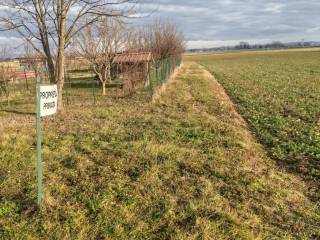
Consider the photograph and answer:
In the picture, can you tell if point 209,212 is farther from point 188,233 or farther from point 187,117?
point 187,117

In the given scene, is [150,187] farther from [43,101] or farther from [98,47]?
[98,47]

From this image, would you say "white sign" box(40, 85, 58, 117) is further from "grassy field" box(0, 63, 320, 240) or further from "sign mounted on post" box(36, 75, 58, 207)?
"grassy field" box(0, 63, 320, 240)

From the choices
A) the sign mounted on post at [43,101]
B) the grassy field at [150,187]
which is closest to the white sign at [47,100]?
the sign mounted on post at [43,101]

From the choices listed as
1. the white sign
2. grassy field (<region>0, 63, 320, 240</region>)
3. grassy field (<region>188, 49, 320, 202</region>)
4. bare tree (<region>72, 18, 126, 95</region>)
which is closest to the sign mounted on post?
the white sign

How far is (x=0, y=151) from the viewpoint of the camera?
6820 millimetres

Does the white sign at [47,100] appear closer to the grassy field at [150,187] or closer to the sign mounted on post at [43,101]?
the sign mounted on post at [43,101]

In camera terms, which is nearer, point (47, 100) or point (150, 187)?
point (47, 100)

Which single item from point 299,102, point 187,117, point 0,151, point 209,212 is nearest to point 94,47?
point 187,117

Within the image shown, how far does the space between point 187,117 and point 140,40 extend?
28.1m

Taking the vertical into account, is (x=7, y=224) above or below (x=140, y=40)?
below

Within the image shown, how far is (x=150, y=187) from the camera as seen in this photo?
5180mm

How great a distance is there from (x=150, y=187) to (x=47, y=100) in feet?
7.14

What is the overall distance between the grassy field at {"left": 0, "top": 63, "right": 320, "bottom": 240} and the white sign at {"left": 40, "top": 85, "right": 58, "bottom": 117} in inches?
54.7

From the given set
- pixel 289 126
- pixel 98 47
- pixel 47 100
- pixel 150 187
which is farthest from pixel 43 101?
pixel 98 47
